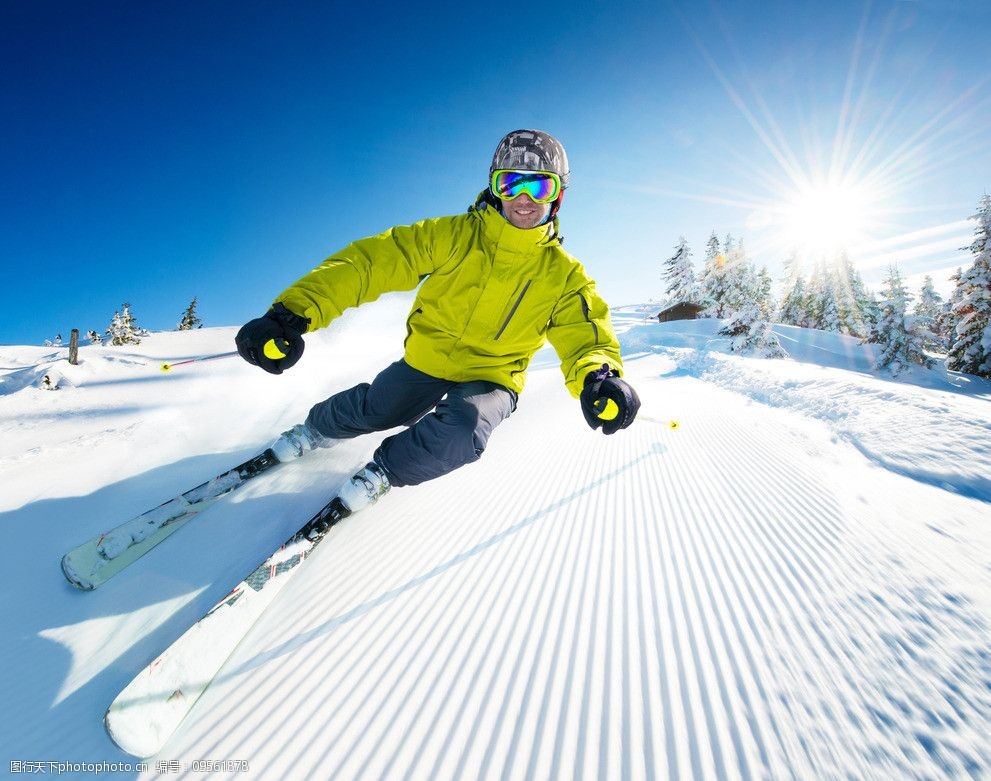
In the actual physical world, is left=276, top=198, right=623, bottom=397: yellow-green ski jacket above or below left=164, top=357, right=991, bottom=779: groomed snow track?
above

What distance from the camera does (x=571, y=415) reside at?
4.50 meters

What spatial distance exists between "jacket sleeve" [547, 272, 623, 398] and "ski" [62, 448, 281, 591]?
2.28m

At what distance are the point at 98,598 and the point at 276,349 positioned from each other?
1.30 meters

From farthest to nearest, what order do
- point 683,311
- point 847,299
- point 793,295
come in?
point 793,295 → point 847,299 → point 683,311

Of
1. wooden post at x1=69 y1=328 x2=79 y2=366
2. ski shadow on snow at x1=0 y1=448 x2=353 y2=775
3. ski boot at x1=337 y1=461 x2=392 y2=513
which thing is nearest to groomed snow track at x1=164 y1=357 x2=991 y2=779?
ski boot at x1=337 y1=461 x2=392 y2=513

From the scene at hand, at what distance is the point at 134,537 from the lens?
1897 mm

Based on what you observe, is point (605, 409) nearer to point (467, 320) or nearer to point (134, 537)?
point (467, 320)

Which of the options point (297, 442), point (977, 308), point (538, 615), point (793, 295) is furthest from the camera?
point (793, 295)

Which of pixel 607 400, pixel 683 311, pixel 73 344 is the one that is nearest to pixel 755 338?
pixel 683 311

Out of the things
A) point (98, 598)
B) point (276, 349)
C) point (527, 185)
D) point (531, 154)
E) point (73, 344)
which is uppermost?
point (73, 344)

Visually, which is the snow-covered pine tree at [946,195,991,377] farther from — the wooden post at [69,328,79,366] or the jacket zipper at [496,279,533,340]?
the wooden post at [69,328,79,366]

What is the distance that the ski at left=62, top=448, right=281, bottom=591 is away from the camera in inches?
67.3

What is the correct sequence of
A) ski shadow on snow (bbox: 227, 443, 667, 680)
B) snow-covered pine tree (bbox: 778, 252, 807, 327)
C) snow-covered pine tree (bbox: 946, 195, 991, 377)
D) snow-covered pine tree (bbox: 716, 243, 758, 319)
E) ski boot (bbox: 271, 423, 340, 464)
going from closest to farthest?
1. ski shadow on snow (bbox: 227, 443, 667, 680)
2. ski boot (bbox: 271, 423, 340, 464)
3. snow-covered pine tree (bbox: 946, 195, 991, 377)
4. snow-covered pine tree (bbox: 716, 243, 758, 319)
5. snow-covered pine tree (bbox: 778, 252, 807, 327)

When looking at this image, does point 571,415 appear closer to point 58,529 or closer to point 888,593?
point 888,593
